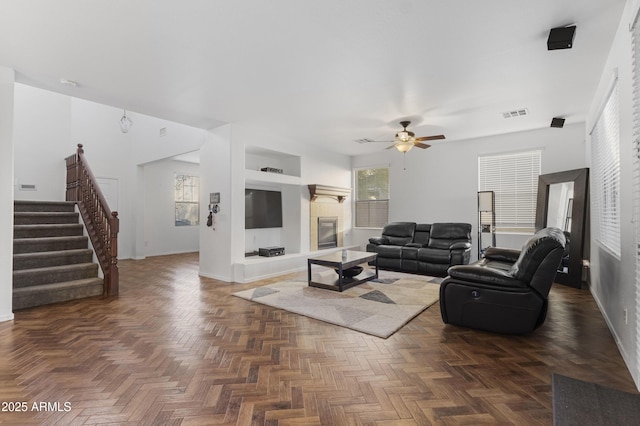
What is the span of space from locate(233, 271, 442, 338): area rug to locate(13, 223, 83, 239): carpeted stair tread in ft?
10.1

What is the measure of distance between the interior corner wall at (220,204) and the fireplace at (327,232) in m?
2.29

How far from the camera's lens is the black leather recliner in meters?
2.79

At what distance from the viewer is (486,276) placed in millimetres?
2965

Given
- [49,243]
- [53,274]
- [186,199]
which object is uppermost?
[186,199]

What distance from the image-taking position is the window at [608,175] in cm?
290

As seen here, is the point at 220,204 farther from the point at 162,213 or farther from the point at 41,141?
the point at 41,141

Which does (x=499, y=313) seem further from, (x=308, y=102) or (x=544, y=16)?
(x=308, y=102)

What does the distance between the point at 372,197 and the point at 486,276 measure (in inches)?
210

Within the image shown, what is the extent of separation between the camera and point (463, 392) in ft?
6.68

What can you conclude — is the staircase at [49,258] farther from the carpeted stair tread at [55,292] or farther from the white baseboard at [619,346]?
the white baseboard at [619,346]

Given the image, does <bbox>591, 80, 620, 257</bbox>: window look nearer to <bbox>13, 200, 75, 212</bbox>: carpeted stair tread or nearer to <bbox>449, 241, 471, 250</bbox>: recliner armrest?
<bbox>449, 241, 471, 250</bbox>: recliner armrest

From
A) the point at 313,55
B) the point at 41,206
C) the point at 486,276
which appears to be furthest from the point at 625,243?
the point at 41,206

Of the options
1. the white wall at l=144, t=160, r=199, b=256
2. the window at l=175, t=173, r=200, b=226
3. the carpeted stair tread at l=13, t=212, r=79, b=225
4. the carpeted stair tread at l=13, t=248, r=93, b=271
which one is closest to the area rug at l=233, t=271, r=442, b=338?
the carpeted stair tread at l=13, t=248, r=93, b=271

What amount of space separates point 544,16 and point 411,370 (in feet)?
9.69
